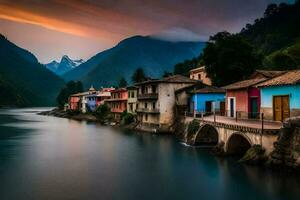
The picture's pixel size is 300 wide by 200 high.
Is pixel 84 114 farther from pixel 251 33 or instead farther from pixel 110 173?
pixel 251 33

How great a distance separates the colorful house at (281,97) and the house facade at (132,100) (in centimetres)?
4370

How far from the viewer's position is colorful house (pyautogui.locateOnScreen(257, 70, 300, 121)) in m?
28.6

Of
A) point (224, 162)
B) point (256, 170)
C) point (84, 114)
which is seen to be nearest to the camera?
point (256, 170)

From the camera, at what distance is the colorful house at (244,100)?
37934mm

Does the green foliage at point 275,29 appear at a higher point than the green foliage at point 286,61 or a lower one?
higher

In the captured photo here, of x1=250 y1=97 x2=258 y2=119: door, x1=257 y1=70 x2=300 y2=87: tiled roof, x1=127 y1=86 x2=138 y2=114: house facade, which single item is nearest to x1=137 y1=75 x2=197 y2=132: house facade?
x1=127 y1=86 x2=138 y2=114: house facade

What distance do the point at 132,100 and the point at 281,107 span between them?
48.8 metres

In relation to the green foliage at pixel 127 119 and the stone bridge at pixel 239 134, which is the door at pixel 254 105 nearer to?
the stone bridge at pixel 239 134

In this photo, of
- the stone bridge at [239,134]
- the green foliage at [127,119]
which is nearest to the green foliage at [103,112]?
the green foliage at [127,119]

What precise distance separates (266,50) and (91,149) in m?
104

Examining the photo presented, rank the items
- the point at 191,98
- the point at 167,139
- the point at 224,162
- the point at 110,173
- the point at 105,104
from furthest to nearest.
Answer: the point at 105,104 < the point at 191,98 < the point at 167,139 < the point at 224,162 < the point at 110,173

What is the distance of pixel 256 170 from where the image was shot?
2661 cm

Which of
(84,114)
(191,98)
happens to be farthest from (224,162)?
(84,114)

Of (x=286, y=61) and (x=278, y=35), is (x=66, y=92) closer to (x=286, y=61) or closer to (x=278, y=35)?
(x=278, y=35)
